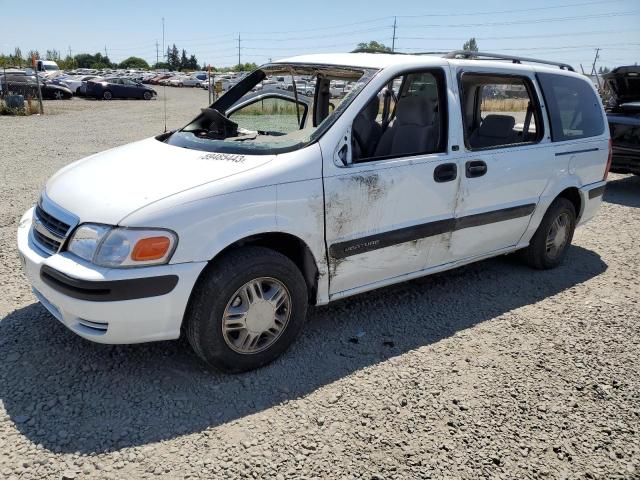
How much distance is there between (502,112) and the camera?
4.71 m

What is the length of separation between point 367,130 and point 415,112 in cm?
40

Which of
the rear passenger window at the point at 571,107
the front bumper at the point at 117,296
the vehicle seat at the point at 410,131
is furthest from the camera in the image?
the rear passenger window at the point at 571,107

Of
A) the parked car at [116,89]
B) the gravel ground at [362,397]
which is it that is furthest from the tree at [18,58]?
the gravel ground at [362,397]

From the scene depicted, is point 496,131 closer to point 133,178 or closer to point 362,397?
point 362,397

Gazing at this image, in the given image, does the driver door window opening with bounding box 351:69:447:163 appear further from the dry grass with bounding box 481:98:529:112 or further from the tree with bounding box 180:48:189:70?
the tree with bounding box 180:48:189:70

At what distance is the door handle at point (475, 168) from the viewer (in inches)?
148

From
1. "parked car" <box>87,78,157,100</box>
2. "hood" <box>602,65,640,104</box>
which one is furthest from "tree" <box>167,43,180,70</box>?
"hood" <box>602,65,640,104</box>

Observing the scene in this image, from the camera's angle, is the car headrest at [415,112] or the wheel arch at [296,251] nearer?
the wheel arch at [296,251]

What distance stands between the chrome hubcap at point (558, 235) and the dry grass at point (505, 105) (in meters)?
1.09

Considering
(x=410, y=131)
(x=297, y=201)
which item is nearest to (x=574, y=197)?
(x=410, y=131)

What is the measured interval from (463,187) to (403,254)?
2.26 ft

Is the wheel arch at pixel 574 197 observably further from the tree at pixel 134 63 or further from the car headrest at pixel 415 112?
the tree at pixel 134 63

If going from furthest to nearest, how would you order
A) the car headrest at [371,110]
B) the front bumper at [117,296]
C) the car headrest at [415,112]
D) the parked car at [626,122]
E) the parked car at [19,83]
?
the parked car at [19,83], the parked car at [626,122], the car headrest at [415,112], the car headrest at [371,110], the front bumper at [117,296]

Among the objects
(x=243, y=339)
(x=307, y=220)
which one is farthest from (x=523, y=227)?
(x=243, y=339)
